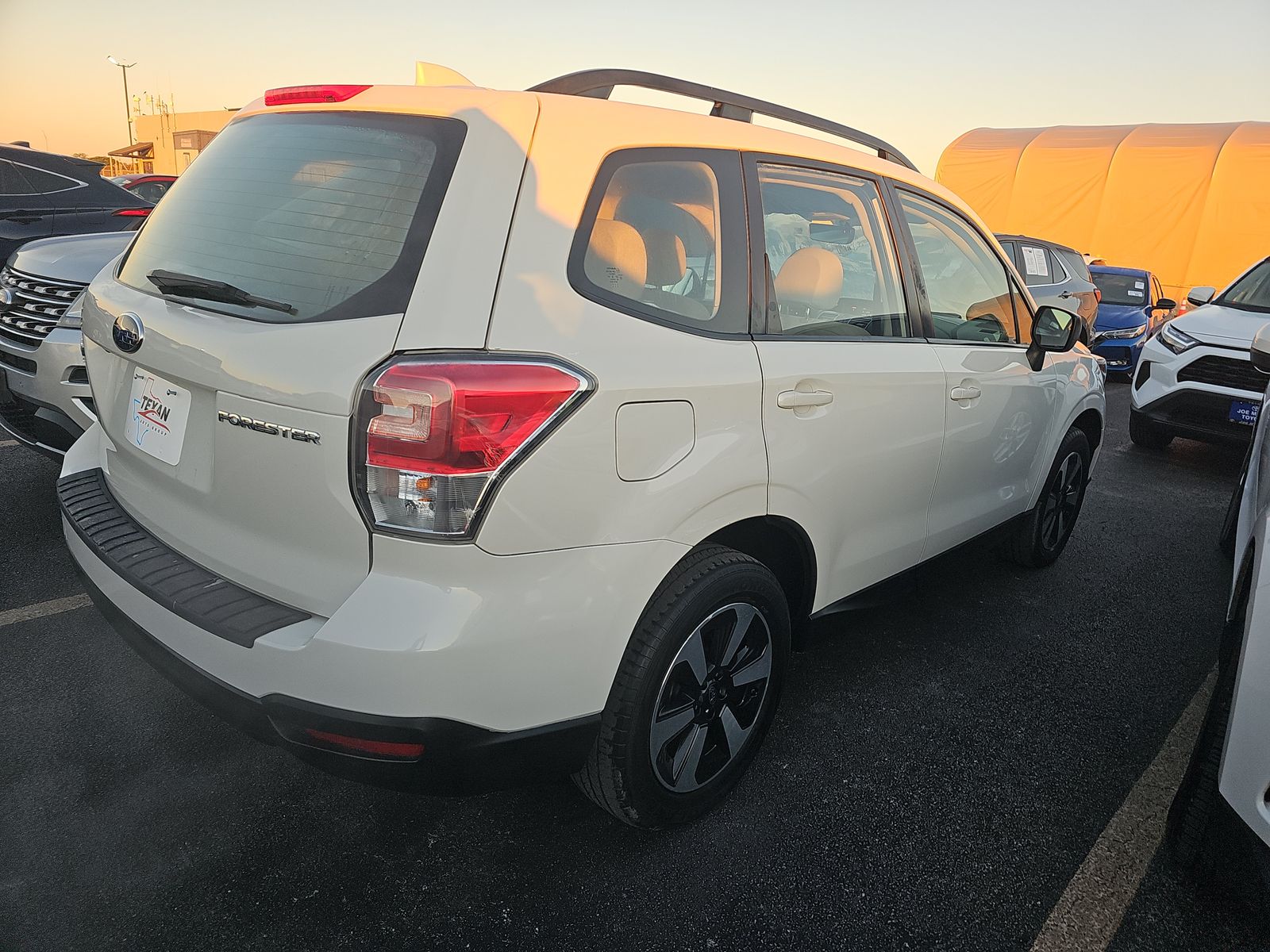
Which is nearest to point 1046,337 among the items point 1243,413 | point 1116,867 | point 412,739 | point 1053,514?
point 1053,514

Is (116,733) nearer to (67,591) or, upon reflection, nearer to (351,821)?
(351,821)

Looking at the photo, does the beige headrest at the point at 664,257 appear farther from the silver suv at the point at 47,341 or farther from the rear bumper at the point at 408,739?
the silver suv at the point at 47,341

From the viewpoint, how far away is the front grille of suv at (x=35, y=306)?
3.75 meters

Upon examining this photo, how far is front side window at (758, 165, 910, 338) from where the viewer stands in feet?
7.47

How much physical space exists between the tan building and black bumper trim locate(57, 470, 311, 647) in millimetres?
41014

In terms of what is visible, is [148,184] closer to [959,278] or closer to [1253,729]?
[959,278]

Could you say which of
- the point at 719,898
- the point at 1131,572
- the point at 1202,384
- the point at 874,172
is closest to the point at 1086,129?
the point at 1202,384

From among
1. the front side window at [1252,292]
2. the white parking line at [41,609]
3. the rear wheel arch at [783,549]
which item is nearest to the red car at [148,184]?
the white parking line at [41,609]

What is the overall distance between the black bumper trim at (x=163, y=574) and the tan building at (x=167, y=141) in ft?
135

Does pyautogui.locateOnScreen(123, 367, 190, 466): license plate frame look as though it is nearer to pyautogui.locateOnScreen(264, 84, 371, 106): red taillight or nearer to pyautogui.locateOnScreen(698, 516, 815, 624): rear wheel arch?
pyautogui.locateOnScreen(264, 84, 371, 106): red taillight

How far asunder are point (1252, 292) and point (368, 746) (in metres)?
7.32

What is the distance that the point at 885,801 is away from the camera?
2.40 meters

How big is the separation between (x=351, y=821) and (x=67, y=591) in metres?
1.89

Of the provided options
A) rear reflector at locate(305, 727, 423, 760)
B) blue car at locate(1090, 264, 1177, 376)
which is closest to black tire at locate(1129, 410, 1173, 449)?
blue car at locate(1090, 264, 1177, 376)
